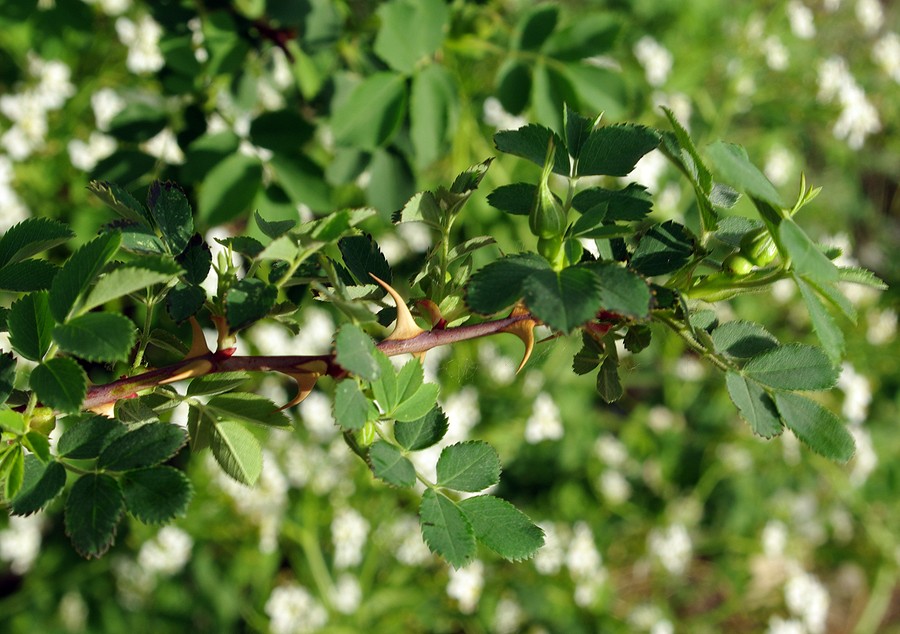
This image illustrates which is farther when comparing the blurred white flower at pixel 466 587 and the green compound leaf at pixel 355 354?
the blurred white flower at pixel 466 587

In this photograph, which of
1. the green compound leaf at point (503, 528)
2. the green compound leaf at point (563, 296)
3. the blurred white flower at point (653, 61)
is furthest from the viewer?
the blurred white flower at point (653, 61)

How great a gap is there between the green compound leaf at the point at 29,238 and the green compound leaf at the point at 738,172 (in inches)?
16.0

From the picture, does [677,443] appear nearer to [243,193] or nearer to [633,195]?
[243,193]

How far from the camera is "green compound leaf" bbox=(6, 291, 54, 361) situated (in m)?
0.51

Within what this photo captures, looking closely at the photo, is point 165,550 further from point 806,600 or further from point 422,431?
point 806,600

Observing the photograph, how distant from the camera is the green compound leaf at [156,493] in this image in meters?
0.49

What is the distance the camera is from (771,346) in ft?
1.87

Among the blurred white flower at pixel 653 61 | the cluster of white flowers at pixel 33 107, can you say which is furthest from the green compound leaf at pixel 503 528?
the blurred white flower at pixel 653 61

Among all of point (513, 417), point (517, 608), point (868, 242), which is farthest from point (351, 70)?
point (868, 242)

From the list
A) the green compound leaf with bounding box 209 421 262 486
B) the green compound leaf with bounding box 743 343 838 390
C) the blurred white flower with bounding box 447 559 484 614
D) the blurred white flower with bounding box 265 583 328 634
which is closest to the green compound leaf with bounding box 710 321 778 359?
the green compound leaf with bounding box 743 343 838 390

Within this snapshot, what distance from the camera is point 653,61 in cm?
204

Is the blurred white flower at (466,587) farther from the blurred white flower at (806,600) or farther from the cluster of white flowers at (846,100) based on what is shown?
the cluster of white flowers at (846,100)

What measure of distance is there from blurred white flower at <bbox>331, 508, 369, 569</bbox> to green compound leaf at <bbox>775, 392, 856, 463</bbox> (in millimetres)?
1329

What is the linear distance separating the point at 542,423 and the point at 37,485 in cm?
145
